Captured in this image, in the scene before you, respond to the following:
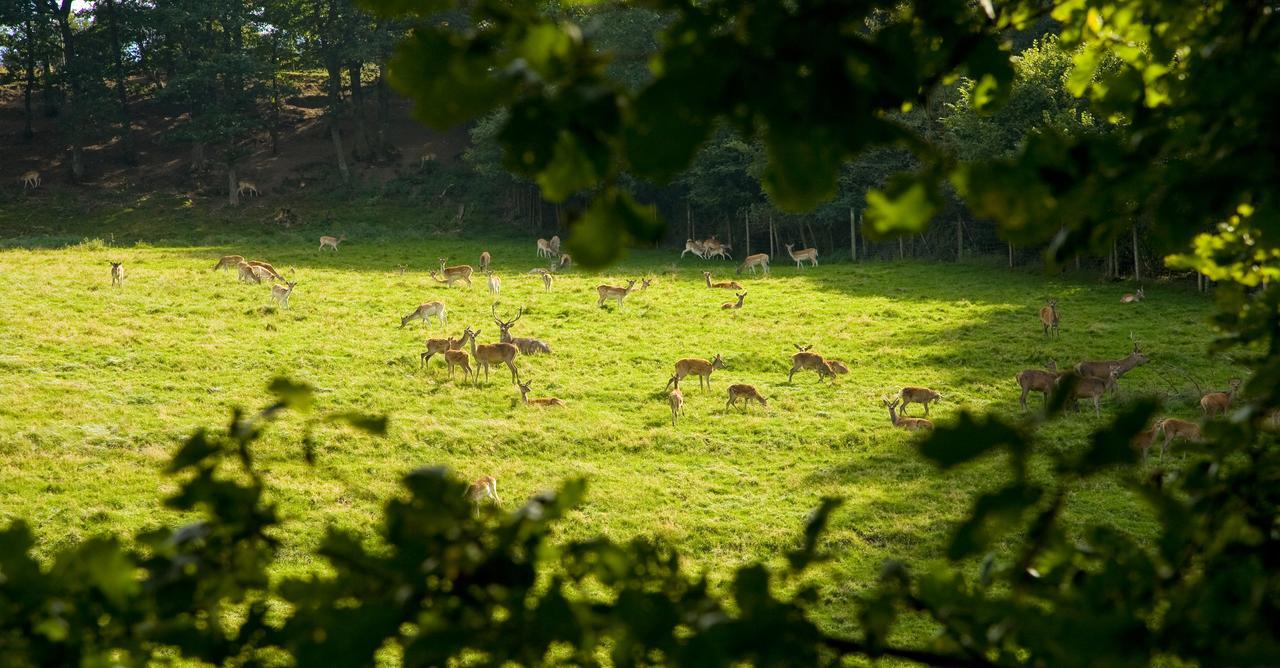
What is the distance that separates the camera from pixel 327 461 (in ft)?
57.2

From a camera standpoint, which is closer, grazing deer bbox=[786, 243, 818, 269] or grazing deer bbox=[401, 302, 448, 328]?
grazing deer bbox=[401, 302, 448, 328]

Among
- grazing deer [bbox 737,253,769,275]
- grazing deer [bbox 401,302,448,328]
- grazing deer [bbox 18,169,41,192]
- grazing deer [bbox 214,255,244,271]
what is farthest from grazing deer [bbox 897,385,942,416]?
grazing deer [bbox 18,169,41,192]

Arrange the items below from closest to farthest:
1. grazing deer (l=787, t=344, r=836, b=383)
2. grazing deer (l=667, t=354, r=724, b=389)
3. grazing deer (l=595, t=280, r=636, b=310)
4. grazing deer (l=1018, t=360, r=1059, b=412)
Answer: grazing deer (l=1018, t=360, r=1059, b=412) < grazing deer (l=667, t=354, r=724, b=389) < grazing deer (l=787, t=344, r=836, b=383) < grazing deer (l=595, t=280, r=636, b=310)

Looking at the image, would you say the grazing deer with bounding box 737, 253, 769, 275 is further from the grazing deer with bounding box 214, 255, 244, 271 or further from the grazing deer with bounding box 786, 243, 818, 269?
the grazing deer with bounding box 214, 255, 244, 271

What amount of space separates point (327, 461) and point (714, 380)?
8155mm

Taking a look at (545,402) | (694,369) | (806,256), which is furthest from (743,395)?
(806,256)

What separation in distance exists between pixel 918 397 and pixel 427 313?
1204 cm

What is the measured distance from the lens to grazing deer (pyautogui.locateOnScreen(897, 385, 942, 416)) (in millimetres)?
19938

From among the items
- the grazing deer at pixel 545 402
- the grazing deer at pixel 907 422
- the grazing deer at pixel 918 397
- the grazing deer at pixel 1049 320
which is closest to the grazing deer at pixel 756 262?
the grazing deer at pixel 1049 320

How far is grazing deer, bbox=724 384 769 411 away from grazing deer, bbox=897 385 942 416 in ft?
7.67

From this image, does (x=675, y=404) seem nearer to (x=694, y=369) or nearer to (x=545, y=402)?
(x=694, y=369)

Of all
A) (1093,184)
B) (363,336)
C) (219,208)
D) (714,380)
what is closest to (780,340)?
(714,380)

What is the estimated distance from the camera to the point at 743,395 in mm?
20797

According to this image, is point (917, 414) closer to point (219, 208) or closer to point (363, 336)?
point (363, 336)
